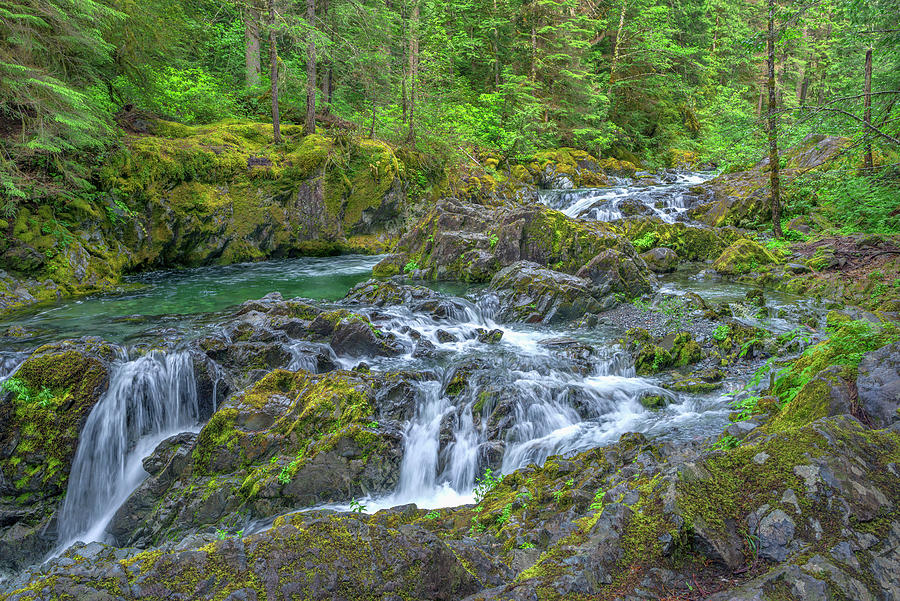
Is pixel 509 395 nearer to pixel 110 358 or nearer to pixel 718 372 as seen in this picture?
pixel 718 372

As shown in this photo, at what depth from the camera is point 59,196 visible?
11797 millimetres

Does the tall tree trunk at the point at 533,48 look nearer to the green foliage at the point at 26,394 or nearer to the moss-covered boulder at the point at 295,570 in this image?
the green foliage at the point at 26,394

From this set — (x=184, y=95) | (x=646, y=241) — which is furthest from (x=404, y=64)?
(x=646, y=241)

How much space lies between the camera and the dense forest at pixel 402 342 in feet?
7.19

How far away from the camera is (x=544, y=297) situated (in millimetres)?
10930

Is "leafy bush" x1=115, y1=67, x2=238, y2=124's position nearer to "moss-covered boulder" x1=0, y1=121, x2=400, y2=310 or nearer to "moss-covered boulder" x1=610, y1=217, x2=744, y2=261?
"moss-covered boulder" x1=0, y1=121, x2=400, y2=310

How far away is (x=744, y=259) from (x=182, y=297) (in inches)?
599

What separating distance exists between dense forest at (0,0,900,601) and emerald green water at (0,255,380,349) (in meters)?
0.14

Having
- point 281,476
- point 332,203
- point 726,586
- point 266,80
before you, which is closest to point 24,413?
point 281,476

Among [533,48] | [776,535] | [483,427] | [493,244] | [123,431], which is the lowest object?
[483,427]

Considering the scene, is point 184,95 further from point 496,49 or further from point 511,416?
point 496,49

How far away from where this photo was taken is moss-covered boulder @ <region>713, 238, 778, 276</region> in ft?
Answer: 41.5

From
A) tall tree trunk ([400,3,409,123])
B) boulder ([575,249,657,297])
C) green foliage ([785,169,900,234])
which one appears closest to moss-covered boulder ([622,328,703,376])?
boulder ([575,249,657,297])

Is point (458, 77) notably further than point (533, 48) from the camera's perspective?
Yes
